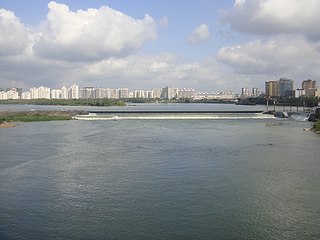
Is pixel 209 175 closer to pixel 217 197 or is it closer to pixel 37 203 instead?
pixel 217 197

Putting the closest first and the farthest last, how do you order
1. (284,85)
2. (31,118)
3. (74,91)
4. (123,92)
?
(31,118), (284,85), (74,91), (123,92)

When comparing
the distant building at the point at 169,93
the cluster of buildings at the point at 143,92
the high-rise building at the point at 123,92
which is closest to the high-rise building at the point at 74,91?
the cluster of buildings at the point at 143,92

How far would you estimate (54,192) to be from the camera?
4414 mm

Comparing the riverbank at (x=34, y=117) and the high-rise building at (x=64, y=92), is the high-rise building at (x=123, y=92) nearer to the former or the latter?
the high-rise building at (x=64, y=92)

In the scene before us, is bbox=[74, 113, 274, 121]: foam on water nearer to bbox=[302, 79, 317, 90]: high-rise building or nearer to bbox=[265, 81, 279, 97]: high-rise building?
bbox=[265, 81, 279, 97]: high-rise building

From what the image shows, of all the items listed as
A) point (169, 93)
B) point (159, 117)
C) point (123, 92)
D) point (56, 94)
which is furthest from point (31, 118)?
point (169, 93)

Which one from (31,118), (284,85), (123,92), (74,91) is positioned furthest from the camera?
(123,92)

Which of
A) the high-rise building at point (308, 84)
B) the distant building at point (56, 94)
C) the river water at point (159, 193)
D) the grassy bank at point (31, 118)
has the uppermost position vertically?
the high-rise building at point (308, 84)

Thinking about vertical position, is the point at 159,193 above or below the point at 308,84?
below

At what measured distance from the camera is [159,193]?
4336 mm

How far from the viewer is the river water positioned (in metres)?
3.28

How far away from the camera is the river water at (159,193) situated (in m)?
3.28

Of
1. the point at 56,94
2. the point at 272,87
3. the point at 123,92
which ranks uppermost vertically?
the point at 272,87

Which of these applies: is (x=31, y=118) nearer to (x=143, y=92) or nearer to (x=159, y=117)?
(x=159, y=117)
